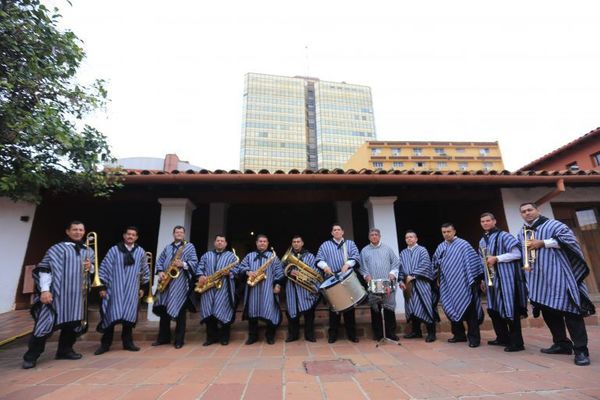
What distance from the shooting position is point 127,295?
13.1 ft

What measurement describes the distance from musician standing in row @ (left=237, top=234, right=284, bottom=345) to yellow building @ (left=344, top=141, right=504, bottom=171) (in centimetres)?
5048

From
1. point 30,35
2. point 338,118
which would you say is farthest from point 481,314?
point 338,118

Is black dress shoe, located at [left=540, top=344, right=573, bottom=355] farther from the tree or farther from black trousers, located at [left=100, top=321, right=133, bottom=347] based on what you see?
the tree

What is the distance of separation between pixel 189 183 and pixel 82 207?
136 inches

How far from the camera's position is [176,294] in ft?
13.8

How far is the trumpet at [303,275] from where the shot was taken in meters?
4.33

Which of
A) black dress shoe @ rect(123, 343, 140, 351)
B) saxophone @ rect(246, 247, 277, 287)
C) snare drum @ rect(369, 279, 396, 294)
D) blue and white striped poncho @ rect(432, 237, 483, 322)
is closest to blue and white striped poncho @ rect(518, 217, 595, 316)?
blue and white striped poncho @ rect(432, 237, 483, 322)

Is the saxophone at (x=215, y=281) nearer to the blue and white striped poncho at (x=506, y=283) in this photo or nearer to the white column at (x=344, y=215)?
the blue and white striped poncho at (x=506, y=283)

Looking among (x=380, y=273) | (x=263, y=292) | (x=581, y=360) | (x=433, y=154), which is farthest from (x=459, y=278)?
(x=433, y=154)

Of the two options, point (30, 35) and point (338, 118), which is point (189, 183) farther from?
point (338, 118)

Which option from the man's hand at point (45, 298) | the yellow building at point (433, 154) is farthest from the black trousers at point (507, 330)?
the yellow building at point (433, 154)

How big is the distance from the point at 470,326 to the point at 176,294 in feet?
12.9

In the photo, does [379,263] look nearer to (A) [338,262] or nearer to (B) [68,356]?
(A) [338,262]

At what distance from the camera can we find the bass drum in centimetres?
375
